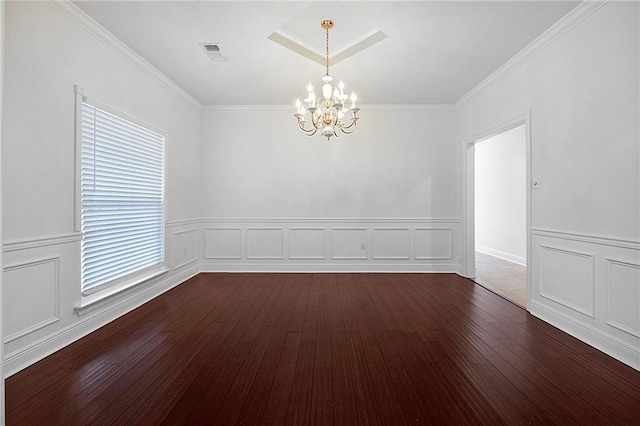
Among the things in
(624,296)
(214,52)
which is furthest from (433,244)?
(214,52)

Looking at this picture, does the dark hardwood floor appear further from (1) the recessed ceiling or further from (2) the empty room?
(1) the recessed ceiling

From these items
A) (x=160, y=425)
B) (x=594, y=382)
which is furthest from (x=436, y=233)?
(x=160, y=425)

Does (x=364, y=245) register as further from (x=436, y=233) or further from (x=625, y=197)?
(x=625, y=197)

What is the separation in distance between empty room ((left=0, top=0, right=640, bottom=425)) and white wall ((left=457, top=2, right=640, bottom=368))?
19mm

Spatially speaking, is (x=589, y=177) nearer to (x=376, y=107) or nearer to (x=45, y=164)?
(x=376, y=107)

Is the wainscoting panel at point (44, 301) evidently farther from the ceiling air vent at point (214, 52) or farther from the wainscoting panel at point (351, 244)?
the wainscoting panel at point (351, 244)

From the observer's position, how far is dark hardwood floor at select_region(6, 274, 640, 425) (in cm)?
202

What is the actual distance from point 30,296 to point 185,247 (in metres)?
2.83

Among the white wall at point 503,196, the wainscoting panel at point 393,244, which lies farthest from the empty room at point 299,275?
the white wall at point 503,196

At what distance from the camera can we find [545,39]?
3467 mm

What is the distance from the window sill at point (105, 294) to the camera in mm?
3134

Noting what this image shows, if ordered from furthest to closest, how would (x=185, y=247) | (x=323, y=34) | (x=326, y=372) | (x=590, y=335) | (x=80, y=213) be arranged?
1. (x=185, y=247)
2. (x=323, y=34)
3. (x=80, y=213)
4. (x=590, y=335)
5. (x=326, y=372)

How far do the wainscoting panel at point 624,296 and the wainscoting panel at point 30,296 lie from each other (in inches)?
178

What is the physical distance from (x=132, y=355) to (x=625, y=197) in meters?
4.06
